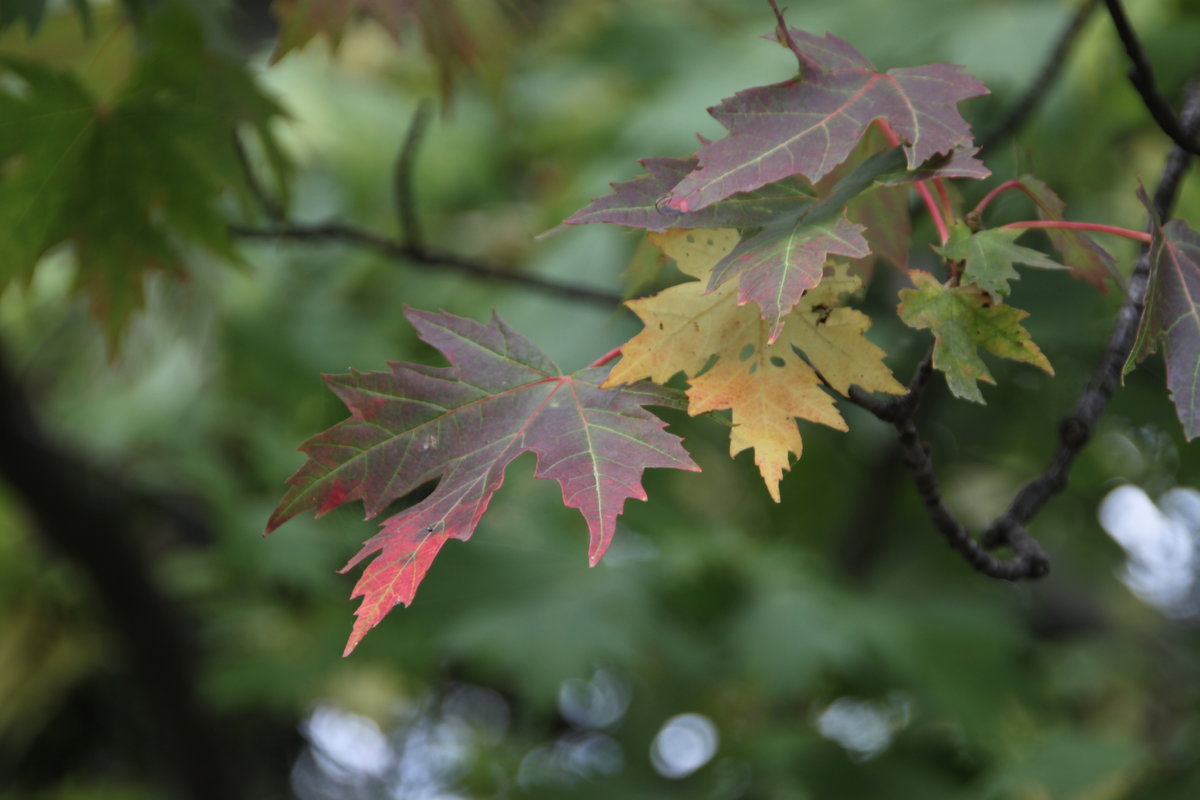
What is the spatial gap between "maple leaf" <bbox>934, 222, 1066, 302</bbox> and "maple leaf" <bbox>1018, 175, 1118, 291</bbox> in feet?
0.33

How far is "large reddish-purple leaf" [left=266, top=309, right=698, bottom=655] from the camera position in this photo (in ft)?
2.06

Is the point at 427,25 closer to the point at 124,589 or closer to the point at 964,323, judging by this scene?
the point at 964,323

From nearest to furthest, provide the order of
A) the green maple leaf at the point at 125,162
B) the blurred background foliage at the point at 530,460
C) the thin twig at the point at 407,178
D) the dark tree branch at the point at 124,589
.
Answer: the green maple leaf at the point at 125,162 < the thin twig at the point at 407,178 < the blurred background foliage at the point at 530,460 < the dark tree branch at the point at 124,589

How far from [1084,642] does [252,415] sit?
2.34 metres

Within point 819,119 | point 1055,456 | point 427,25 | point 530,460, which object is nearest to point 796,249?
point 819,119

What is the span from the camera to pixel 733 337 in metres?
0.68

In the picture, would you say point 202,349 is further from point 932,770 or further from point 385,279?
point 932,770

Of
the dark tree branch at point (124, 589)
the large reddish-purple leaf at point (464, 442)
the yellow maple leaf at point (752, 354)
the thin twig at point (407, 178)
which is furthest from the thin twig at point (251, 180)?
the dark tree branch at point (124, 589)

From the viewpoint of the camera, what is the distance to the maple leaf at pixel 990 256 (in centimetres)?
62

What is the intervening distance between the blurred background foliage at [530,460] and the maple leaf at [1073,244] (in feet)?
2.33

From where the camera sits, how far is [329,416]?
162 cm

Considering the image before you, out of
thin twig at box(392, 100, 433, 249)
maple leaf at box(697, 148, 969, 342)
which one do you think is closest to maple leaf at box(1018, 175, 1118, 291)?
maple leaf at box(697, 148, 969, 342)

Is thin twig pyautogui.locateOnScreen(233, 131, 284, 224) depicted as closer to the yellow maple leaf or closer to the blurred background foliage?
the blurred background foliage

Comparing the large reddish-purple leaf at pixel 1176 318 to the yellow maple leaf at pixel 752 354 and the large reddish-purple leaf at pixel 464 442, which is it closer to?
the yellow maple leaf at pixel 752 354
